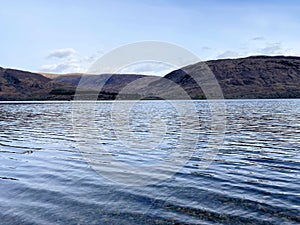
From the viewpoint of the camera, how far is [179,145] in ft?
102

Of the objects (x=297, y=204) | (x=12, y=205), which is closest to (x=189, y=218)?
(x=297, y=204)

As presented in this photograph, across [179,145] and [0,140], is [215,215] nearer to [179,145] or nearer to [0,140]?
[179,145]

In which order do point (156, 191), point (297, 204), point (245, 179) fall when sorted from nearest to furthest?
point (297, 204), point (156, 191), point (245, 179)

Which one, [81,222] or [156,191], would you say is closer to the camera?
[81,222]

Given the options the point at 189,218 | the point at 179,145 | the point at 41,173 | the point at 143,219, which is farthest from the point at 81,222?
the point at 179,145

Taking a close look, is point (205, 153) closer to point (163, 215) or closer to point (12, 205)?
point (163, 215)

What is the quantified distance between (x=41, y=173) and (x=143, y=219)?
1031 cm

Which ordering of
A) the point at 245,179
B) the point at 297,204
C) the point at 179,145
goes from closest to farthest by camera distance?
1. the point at 297,204
2. the point at 245,179
3. the point at 179,145

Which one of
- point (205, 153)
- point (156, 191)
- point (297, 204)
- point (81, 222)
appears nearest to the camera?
point (81, 222)

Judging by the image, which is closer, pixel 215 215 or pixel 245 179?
pixel 215 215

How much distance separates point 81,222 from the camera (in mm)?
12617

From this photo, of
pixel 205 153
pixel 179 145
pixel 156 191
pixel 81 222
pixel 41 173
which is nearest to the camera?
pixel 81 222

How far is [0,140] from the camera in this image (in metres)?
37.2

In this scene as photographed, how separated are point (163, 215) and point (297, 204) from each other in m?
5.87
